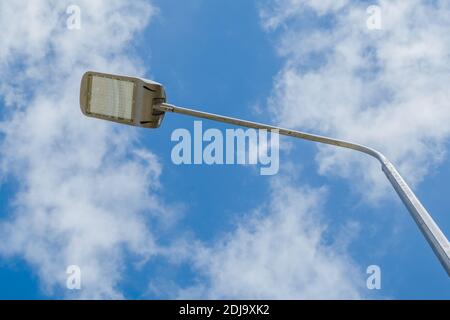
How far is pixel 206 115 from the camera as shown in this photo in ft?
28.3

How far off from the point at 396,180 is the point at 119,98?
4.39 m

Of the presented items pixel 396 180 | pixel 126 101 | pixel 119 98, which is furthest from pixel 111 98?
pixel 396 180

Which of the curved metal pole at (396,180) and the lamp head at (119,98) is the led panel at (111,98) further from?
the curved metal pole at (396,180)

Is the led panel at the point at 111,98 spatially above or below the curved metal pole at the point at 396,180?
above

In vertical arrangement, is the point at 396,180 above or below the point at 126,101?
below

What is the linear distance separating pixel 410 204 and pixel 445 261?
979mm

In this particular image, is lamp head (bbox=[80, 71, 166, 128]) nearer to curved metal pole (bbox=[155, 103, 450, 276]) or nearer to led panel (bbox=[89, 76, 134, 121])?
led panel (bbox=[89, 76, 134, 121])

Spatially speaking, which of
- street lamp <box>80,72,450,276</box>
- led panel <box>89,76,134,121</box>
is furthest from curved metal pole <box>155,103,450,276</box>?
led panel <box>89,76,134,121</box>

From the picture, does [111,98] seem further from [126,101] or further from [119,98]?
[126,101]

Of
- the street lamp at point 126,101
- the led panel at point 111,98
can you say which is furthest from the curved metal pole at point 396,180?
the led panel at point 111,98

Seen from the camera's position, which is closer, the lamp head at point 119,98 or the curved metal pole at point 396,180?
the curved metal pole at point 396,180

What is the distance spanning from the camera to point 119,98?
9.15 metres

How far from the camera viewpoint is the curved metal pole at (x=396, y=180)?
562 cm

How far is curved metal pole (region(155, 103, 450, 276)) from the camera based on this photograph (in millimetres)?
5618
